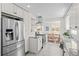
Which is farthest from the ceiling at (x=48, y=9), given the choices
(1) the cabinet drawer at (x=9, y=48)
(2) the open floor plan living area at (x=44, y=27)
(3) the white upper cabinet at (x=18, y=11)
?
(1) the cabinet drawer at (x=9, y=48)

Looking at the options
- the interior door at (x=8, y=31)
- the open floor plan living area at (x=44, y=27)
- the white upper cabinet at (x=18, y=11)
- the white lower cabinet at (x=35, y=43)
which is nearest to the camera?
the interior door at (x=8, y=31)

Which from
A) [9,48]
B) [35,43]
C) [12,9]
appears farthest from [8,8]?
[35,43]

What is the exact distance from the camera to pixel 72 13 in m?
1.98

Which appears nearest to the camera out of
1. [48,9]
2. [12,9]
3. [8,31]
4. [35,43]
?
[8,31]

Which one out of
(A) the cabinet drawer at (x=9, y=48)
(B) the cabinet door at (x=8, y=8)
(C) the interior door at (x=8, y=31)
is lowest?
(A) the cabinet drawer at (x=9, y=48)

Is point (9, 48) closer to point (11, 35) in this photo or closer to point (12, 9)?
point (11, 35)

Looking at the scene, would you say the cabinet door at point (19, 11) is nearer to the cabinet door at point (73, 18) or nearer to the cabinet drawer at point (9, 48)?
the cabinet drawer at point (9, 48)

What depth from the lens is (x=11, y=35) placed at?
168 cm

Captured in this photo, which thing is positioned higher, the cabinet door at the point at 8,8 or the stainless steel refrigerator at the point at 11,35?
the cabinet door at the point at 8,8

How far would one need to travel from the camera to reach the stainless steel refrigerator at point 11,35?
153 cm

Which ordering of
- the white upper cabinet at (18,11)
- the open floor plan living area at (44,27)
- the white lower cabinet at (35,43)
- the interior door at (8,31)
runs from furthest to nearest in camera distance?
the white lower cabinet at (35,43) → the white upper cabinet at (18,11) → the open floor plan living area at (44,27) → the interior door at (8,31)

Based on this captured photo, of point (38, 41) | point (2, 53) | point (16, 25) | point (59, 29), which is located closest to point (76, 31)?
point (59, 29)

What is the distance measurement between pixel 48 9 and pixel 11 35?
3.01ft

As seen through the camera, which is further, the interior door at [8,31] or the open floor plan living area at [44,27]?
the open floor plan living area at [44,27]
